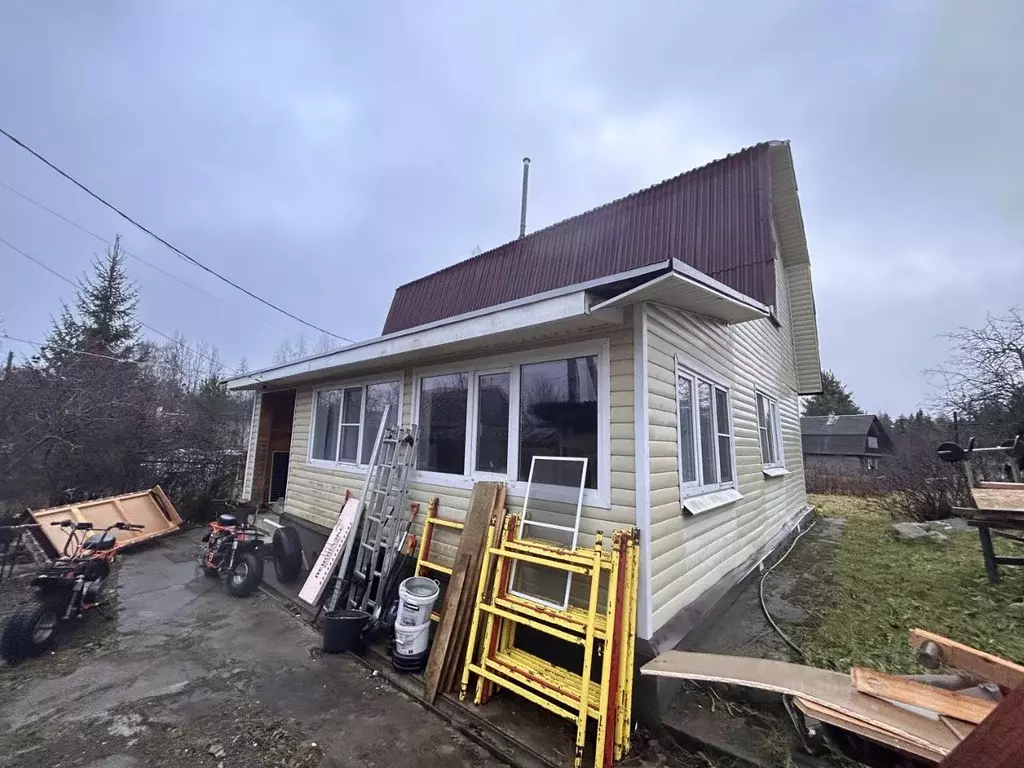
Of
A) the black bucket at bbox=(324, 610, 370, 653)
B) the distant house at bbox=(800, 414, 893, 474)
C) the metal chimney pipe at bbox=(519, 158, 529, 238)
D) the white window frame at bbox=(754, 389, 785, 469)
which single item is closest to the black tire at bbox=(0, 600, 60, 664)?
the black bucket at bbox=(324, 610, 370, 653)

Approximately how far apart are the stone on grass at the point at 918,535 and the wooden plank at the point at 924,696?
658 centimetres

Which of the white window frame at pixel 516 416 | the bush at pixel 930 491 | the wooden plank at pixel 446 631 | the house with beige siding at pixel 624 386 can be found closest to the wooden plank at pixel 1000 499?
the house with beige siding at pixel 624 386

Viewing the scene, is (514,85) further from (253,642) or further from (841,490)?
(841,490)

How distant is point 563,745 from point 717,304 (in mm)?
3449

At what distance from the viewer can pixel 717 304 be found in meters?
3.69

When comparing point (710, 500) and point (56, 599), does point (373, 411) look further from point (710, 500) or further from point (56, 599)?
point (710, 500)

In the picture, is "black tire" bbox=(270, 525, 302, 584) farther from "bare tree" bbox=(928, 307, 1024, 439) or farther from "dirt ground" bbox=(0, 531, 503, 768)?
"bare tree" bbox=(928, 307, 1024, 439)

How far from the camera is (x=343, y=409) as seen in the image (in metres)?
6.20

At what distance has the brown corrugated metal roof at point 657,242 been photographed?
4.76 meters

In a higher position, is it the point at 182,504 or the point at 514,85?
the point at 514,85

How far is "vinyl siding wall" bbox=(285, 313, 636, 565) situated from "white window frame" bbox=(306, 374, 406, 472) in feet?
0.22

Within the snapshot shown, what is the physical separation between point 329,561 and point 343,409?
7.19ft

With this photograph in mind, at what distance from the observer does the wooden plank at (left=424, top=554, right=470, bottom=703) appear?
3143 millimetres

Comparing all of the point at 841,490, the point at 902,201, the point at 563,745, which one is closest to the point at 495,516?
the point at 563,745
